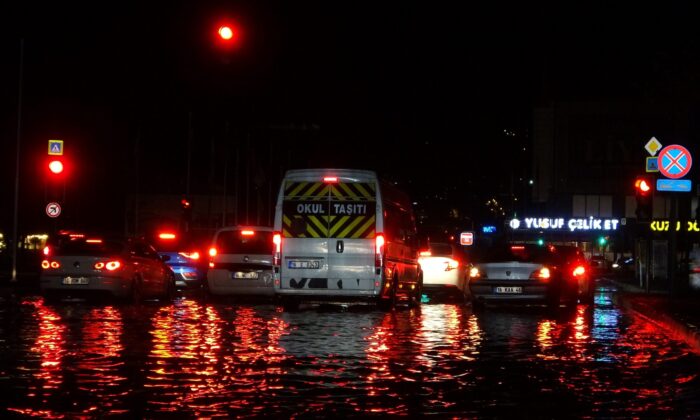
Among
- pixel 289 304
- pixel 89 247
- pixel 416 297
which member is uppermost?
pixel 89 247

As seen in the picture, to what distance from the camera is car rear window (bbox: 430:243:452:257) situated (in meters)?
33.1

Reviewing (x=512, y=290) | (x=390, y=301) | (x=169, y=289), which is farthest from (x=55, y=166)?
(x=512, y=290)

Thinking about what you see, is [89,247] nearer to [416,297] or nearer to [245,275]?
[245,275]

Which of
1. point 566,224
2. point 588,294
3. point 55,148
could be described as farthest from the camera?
point 566,224

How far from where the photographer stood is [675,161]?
86.3ft

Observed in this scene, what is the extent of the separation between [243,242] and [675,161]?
954cm

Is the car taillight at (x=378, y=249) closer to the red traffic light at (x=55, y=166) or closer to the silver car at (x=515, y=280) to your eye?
the silver car at (x=515, y=280)

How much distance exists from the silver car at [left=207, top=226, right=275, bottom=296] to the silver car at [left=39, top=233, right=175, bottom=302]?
181 cm

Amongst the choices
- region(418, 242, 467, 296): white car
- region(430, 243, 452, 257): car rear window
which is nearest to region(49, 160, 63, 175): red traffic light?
region(418, 242, 467, 296): white car

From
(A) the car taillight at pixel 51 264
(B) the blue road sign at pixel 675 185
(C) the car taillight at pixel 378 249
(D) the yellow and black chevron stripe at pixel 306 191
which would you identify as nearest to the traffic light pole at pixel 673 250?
(B) the blue road sign at pixel 675 185

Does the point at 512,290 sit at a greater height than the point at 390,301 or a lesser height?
greater

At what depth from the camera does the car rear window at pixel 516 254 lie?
25361 mm

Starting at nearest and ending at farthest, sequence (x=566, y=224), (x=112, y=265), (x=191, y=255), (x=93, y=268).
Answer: (x=93, y=268) → (x=112, y=265) → (x=191, y=255) → (x=566, y=224)

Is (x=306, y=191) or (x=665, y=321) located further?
(x=306, y=191)
